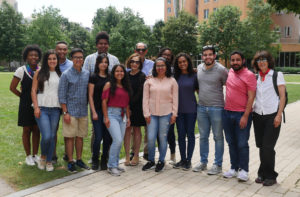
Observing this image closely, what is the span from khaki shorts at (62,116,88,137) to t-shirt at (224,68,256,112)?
2.44m

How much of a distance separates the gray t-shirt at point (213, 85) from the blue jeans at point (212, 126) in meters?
0.12

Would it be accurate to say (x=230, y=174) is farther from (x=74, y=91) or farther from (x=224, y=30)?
(x=224, y=30)

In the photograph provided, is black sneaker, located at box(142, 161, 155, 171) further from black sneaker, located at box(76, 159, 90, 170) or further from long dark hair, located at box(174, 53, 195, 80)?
long dark hair, located at box(174, 53, 195, 80)

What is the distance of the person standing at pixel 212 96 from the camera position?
17.0 feet

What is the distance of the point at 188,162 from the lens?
572 cm

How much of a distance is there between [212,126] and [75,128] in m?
2.32

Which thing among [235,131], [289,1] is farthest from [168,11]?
[235,131]

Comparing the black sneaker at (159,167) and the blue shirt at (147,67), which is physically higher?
the blue shirt at (147,67)

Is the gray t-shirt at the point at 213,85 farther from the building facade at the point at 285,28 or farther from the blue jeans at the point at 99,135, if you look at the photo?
the building facade at the point at 285,28

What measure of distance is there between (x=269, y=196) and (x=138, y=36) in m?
39.6

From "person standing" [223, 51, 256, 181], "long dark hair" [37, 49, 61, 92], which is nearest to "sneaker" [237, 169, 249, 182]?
"person standing" [223, 51, 256, 181]

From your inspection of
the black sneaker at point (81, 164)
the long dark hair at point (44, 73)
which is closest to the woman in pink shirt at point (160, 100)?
the black sneaker at point (81, 164)

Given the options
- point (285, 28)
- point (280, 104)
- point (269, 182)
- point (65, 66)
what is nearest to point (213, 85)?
point (280, 104)

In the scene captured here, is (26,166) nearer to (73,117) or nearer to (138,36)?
(73,117)
